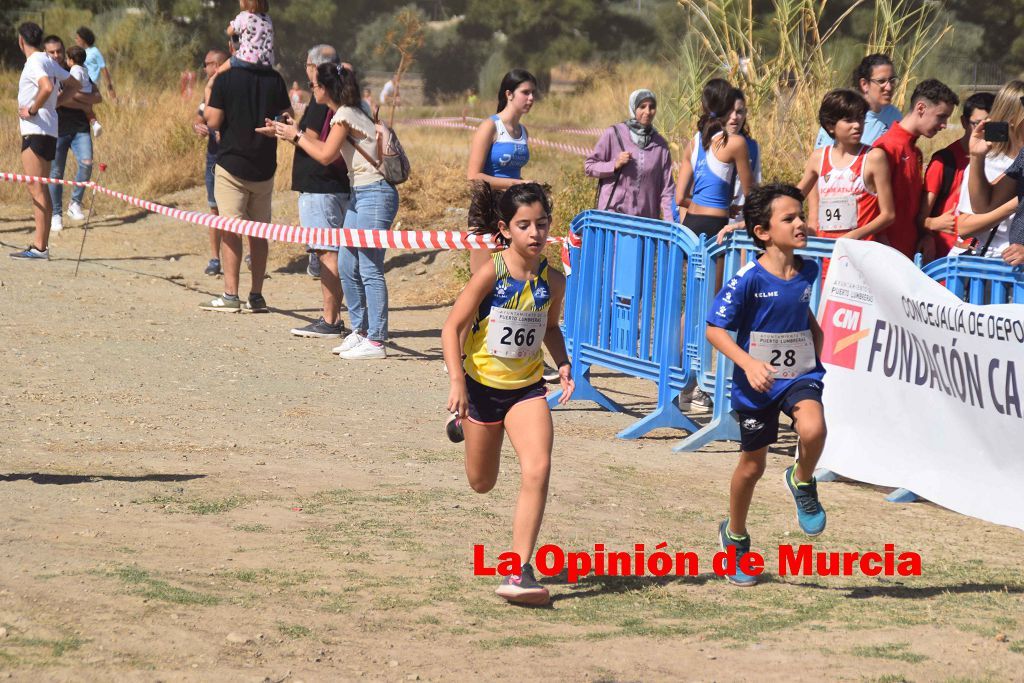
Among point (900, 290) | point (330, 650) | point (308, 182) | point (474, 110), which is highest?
point (474, 110)

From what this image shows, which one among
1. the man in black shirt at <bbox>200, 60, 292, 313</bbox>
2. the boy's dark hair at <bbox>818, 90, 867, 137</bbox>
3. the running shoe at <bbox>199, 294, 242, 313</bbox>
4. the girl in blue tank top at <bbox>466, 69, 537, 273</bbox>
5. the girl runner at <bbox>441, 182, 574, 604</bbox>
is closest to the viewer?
the girl runner at <bbox>441, 182, 574, 604</bbox>

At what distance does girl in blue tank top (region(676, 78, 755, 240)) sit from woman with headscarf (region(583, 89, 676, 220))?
0.70m

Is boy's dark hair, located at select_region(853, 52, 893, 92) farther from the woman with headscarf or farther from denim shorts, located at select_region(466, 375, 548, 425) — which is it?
denim shorts, located at select_region(466, 375, 548, 425)

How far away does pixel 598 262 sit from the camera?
9484 mm

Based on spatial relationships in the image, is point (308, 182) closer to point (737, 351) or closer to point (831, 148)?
point (831, 148)

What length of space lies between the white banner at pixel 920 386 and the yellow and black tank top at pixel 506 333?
2.27 meters

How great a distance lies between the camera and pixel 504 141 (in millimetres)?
10016

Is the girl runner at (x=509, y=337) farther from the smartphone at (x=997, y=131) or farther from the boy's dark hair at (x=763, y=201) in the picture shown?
the smartphone at (x=997, y=131)

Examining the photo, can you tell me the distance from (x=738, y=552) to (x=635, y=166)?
493 cm

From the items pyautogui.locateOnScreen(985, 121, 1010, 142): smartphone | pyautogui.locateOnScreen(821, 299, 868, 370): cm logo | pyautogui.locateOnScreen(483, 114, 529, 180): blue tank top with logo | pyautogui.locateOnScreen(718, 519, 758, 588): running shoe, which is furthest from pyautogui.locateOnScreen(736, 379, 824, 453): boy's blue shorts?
pyautogui.locateOnScreen(483, 114, 529, 180): blue tank top with logo

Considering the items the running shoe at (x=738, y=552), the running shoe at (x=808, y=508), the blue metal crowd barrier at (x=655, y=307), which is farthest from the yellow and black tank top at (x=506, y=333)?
the blue metal crowd barrier at (x=655, y=307)

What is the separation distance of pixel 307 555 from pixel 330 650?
1.12 m

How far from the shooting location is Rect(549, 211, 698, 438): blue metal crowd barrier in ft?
28.9

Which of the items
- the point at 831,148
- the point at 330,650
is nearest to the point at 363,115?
the point at 831,148
